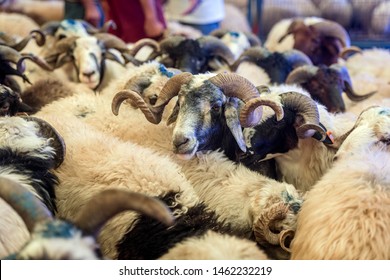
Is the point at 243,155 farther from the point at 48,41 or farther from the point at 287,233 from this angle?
the point at 48,41

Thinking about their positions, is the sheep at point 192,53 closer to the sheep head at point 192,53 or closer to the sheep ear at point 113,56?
the sheep head at point 192,53

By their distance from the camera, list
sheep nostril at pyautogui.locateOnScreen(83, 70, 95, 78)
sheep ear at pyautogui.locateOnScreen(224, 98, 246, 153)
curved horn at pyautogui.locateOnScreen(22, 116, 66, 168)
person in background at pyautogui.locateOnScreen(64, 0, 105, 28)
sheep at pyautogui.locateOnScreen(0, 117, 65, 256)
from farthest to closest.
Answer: person in background at pyautogui.locateOnScreen(64, 0, 105, 28) < sheep nostril at pyautogui.locateOnScreen(83, 70, 95, 78) < sheep ear at pyautogui.locateOnScreen(224, 98, 246, 153) < curved horn at pyautogui.locateOnScreen(22, 116, 66, 168) < sheep at pyautogui.locateOnScreen(0, 117, 65, 256)

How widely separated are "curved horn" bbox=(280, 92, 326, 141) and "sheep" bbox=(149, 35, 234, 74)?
1.42m

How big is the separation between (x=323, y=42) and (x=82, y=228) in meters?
4.32

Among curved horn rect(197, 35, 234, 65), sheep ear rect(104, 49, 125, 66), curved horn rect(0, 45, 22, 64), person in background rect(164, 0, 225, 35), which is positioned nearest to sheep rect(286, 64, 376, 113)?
curved horn rect(197, 35, 234, 65)

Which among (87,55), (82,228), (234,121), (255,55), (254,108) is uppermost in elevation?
(82,228)

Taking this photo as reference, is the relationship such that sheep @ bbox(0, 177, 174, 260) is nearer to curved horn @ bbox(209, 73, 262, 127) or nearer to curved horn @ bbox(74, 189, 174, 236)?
curved horn @ bbox(74, 189, 174, 236)

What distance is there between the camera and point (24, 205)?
192 cm

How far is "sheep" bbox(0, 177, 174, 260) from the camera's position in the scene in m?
1.75

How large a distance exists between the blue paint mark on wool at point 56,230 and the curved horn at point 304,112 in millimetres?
1786

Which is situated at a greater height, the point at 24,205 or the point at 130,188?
the point at 24,205

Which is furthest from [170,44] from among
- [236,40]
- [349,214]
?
[349,214]

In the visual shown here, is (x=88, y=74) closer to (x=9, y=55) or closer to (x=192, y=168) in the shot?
(x=9, y=55)
